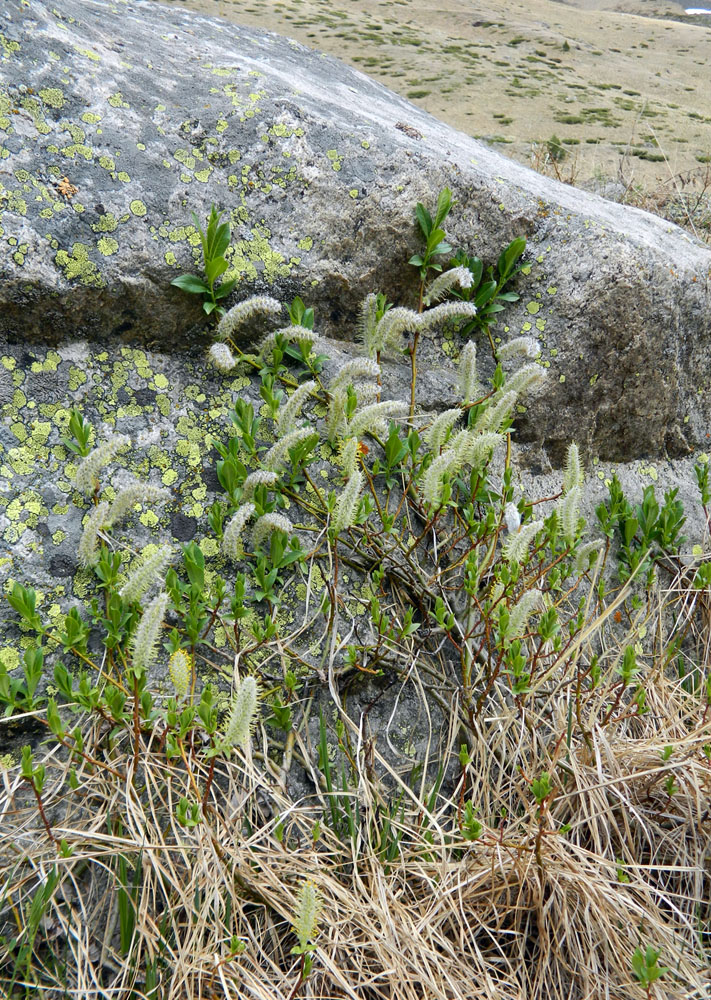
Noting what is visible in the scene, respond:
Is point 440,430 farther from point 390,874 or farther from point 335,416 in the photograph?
point 390,874

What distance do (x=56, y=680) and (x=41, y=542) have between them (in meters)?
0.55

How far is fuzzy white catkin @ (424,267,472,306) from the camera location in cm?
315

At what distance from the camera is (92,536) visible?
2492 millimetres

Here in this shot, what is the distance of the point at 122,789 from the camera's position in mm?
2305

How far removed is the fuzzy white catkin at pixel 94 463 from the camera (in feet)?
8.37

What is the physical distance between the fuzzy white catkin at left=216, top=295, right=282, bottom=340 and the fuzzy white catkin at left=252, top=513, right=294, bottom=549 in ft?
2.86

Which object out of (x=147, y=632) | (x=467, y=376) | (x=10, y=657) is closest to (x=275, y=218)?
(x=467, y=376)

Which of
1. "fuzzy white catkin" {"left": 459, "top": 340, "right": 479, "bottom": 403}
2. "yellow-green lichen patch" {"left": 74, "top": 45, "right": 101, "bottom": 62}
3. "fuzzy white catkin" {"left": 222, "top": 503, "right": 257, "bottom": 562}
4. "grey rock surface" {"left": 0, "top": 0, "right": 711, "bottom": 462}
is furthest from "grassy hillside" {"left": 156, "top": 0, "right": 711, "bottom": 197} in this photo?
"fuzzy white catkin" {"left": 222, "top": 503, "right": 257, "bottom": 562}

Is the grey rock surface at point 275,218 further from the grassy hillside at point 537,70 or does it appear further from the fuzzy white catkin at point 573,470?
the grassy hillside at point 537,70

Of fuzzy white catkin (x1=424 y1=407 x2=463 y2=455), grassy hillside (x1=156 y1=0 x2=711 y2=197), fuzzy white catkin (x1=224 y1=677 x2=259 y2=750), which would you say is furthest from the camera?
grassy hillside (x1=156 y1=0 x2=711 y2=197)

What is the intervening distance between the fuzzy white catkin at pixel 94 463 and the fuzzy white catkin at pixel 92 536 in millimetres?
143

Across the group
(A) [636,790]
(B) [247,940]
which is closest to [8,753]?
(B) [247,940]

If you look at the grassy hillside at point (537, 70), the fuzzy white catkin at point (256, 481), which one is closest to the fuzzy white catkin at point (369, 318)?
the fuzzy white catkin at point (256, 481)

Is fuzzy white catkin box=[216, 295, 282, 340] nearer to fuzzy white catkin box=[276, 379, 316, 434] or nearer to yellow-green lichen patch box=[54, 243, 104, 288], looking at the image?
fuzzy white catkin box=[276, 379, 316, 434]
